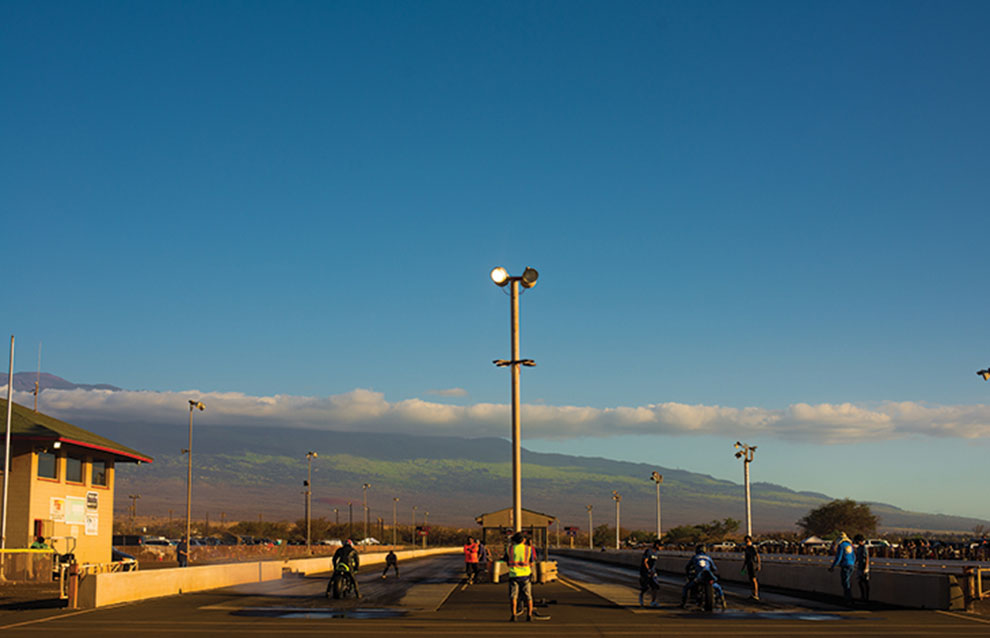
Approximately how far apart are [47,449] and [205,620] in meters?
30.1

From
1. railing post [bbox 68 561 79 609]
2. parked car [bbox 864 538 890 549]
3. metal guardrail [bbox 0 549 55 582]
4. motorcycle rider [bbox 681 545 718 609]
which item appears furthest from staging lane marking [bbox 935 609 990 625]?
parked car [bbox 864 538 890 549]

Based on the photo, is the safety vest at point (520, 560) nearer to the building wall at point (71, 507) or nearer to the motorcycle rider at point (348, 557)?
the motorcycle rider at point (348, 557)

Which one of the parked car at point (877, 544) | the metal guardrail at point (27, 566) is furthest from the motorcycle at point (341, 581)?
the parked car at point (877, 544)

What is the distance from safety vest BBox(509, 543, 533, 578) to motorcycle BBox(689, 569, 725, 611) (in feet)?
16.4

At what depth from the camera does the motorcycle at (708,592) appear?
2359 cm

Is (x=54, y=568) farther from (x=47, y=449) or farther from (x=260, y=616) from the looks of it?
(x=260, y=616)

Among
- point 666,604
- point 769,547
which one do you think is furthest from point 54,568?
point 769,547

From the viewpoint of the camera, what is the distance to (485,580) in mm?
41531

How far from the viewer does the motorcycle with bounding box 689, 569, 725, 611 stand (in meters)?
23.6

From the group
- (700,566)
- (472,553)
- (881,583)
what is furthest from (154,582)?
(881,583)

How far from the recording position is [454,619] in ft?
71.7

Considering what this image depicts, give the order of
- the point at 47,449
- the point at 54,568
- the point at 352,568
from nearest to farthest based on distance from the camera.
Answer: the point at 352,568
the point at 54,568
the point at 47,449

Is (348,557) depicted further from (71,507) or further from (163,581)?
(71,507)

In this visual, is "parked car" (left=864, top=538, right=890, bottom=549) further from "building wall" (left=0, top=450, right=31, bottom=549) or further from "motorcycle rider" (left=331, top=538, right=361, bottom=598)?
"motorcycle rider" (left=331, top=538, right=361, bottom=598)
